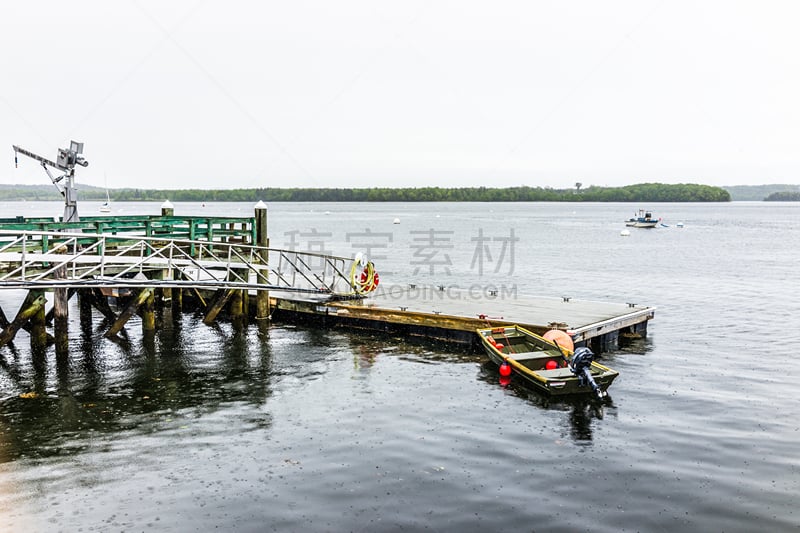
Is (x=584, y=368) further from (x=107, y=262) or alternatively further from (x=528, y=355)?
(x=107, y=262)

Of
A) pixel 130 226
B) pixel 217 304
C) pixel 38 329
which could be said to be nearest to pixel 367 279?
pixel 217 304

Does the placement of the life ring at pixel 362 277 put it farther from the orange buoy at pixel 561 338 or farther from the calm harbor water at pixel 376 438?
the orange buoy at pixel 561 338

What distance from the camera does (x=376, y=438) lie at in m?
14.0

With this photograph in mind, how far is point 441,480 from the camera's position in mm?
11867

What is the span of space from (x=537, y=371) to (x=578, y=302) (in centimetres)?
805

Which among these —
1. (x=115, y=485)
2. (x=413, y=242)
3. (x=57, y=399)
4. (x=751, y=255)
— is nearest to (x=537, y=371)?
(x=115, y=485)

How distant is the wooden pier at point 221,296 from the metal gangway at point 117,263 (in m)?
0.05

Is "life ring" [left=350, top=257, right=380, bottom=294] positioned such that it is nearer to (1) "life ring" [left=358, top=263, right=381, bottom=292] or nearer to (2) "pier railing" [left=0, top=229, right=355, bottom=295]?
(1) "life ring" [left=358, top=263, right=381, bottom=292]

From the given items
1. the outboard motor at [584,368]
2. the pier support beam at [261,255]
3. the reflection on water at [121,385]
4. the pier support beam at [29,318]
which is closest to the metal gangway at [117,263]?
the pier support beam at [261,255]

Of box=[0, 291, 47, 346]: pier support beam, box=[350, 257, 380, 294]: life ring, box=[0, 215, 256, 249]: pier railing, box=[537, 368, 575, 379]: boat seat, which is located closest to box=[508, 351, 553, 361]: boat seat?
box=[537, 368, 575, 379]: boat seat

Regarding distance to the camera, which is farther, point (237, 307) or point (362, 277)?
point (237, 307)

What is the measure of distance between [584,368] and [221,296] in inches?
549

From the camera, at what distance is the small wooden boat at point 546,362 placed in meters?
16.5

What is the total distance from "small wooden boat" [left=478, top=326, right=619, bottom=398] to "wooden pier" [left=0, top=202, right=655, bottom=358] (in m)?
0.87
